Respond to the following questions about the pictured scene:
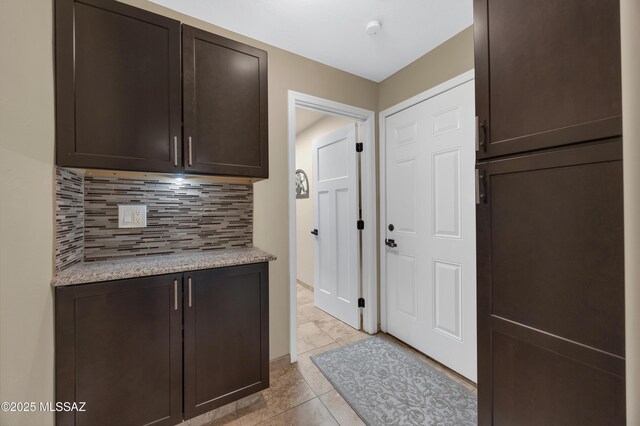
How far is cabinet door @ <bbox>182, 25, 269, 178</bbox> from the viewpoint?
1420 millimetres

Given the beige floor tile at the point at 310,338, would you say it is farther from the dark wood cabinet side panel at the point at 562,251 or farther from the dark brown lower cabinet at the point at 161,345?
the dark wood cabinet side panel at the point at 562,251

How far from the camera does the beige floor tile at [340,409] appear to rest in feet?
4.87

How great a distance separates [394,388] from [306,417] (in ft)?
2.07

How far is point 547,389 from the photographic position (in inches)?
34.4

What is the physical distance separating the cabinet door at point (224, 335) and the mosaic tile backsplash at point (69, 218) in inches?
21.5

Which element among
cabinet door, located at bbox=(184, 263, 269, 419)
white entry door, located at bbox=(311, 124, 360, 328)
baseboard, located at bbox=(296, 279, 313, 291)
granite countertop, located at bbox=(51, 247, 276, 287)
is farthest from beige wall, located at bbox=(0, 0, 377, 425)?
baseboard, located at bbox=(296, 279, 313, 291)

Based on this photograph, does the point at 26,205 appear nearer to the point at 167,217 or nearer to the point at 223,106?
the point at 167,217

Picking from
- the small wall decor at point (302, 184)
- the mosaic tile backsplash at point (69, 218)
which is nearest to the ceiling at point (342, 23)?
the mosaic tile backsplash at point (69, 218)

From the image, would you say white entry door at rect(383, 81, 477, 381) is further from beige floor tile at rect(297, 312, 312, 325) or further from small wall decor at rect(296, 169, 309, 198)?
small wall decor at rect(296, 169, 309, 198)

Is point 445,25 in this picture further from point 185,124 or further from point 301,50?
point 185,124

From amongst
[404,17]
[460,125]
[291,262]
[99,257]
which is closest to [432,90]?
[460,125]

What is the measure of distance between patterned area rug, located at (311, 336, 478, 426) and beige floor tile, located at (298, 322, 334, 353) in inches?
6.4

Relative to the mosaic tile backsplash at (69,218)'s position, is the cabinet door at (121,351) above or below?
below

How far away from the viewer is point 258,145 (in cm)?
164
